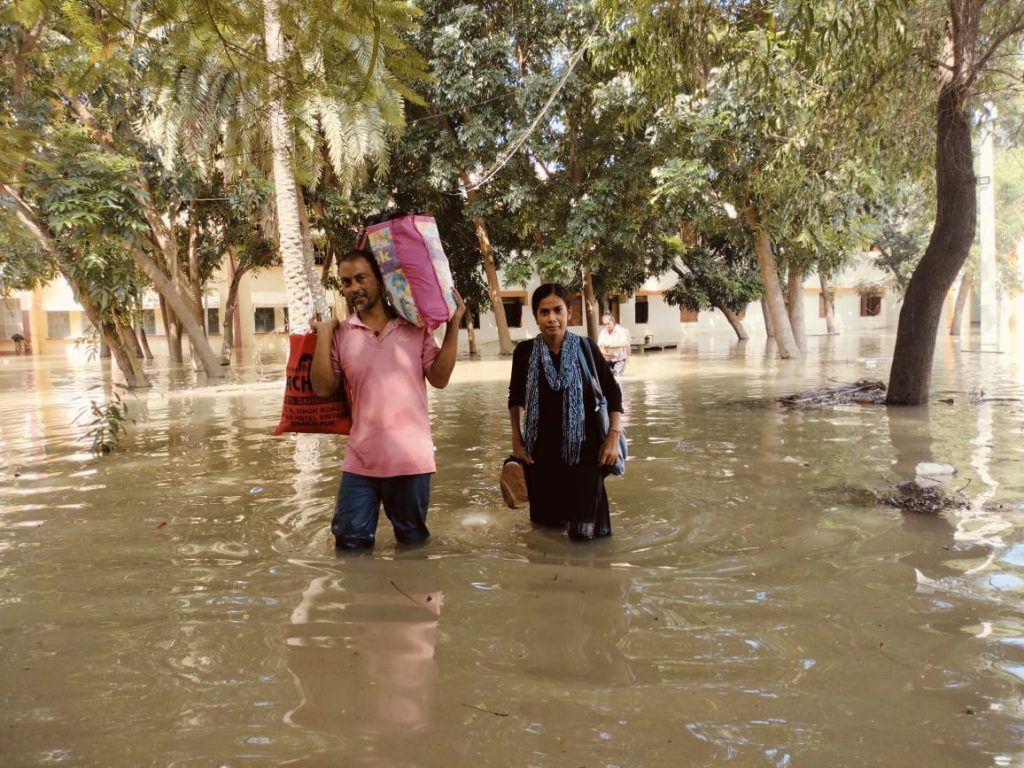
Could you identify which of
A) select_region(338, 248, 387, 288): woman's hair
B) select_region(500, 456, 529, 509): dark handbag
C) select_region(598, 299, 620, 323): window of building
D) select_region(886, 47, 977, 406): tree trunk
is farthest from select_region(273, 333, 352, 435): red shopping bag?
select_region(598, 299, 620, 323): window of building

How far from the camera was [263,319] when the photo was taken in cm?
4728

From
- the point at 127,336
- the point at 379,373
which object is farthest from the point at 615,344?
the point at 379,373

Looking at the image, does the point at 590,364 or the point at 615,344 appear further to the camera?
the point at 615,344

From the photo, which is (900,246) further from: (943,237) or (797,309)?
(943,237)

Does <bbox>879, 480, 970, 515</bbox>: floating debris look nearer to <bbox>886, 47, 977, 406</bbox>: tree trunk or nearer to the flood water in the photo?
the flood water

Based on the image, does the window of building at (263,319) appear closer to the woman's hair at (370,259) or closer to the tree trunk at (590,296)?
the tree trunk at (590,296)

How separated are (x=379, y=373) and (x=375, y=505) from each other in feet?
2.42

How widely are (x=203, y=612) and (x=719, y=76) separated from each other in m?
13.6

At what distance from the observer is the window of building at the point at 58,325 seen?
41906 millimetres

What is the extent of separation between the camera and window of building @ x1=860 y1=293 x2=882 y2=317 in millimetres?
54406

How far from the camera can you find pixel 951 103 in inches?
371

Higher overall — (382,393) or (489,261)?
(489,261)

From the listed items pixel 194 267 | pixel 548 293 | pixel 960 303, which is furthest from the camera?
pixel 960 303

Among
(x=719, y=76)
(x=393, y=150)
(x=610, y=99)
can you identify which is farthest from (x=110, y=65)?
(x=393, y=150)
